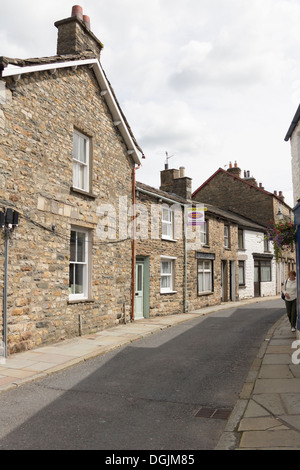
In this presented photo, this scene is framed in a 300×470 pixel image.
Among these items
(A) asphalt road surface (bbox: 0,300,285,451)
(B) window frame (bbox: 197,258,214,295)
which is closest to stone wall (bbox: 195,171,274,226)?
(B) window frame (bbox: 197,258,214,295)

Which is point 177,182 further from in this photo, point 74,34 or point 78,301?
point 78,301

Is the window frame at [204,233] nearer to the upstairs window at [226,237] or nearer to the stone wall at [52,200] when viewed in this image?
the upstairs window at [226,237]

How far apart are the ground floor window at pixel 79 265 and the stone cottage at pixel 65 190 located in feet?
0.10

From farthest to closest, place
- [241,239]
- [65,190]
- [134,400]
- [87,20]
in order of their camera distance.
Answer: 1. [241,239]
2. [87,20]
3. [65,190]
4. [134,400]

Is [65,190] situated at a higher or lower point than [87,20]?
lower

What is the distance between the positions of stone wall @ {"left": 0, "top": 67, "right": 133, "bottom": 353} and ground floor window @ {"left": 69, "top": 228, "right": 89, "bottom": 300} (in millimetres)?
212

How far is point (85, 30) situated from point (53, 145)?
462cm

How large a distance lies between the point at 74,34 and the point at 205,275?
14.0 m

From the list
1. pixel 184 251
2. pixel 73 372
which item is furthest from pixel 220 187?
pixel 73 372

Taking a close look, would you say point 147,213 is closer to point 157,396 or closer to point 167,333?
Answer: point 167,333

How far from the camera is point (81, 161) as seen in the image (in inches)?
470

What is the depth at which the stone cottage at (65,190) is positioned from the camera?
9.07 metres

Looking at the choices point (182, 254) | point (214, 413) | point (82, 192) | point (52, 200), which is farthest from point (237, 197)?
point (214, 413)

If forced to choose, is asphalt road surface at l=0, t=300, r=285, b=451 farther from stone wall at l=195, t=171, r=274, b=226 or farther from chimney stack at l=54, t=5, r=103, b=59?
stone wall at l=195, t=171, r=274, b=226
